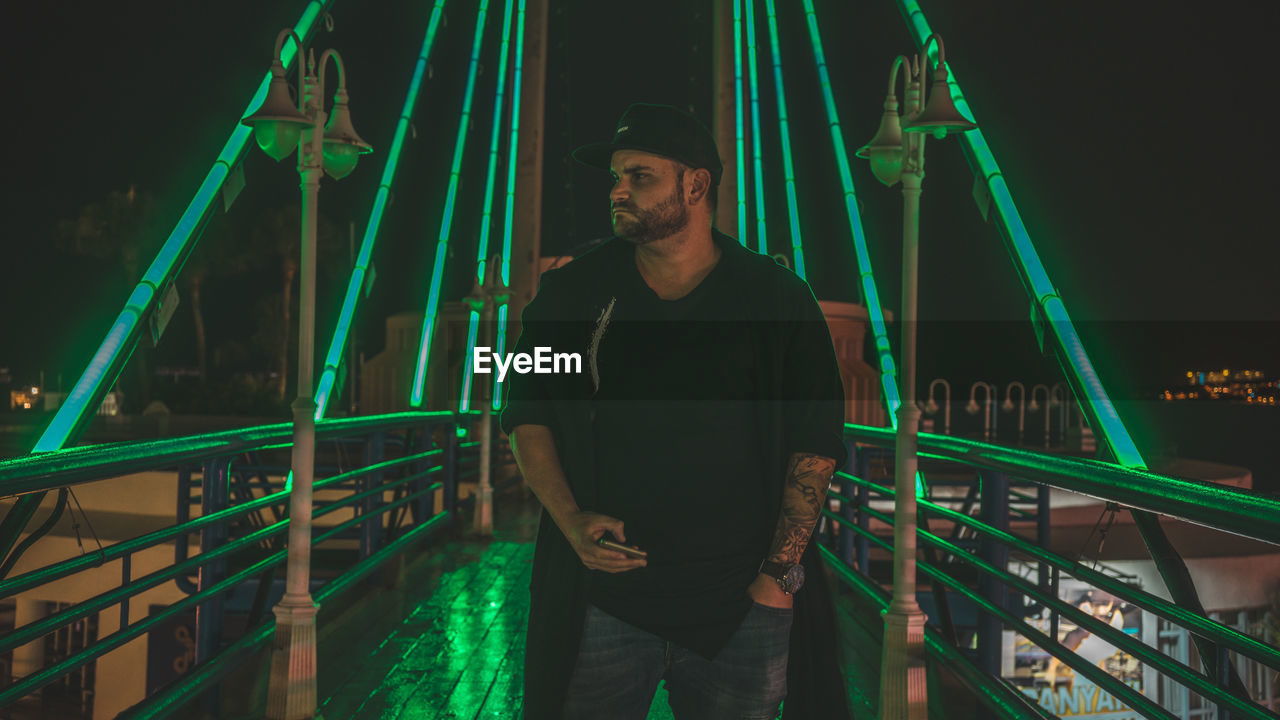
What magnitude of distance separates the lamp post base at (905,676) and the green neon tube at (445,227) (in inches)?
297

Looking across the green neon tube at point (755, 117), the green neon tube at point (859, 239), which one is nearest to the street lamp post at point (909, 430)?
the green neon tube at point (859, 239)

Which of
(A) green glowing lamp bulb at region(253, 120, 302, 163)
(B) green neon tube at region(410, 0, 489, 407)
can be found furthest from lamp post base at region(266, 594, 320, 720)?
(B) green neon tube at region(410, 0, 489, 407)

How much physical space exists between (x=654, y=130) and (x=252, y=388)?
3633 cm

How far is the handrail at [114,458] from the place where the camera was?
8.11 feet

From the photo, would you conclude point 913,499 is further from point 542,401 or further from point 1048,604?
point 542,401

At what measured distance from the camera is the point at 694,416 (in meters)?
1.69

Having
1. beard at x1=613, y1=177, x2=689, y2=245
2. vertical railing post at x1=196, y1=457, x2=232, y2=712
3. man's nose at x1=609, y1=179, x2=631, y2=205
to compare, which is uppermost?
man's nose at x1=609, y1=179, x2=631, y2=205

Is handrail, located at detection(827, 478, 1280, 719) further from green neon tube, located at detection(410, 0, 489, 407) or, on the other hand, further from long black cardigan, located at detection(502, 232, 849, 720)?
green neon tube, located at detection(410, 0, 489, 407)

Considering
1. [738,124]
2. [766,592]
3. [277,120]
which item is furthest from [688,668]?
[738,124]

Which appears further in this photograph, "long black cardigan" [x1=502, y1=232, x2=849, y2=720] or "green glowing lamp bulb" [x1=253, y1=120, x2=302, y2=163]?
"green glowing lamp bulb" [x1=253, y1=120, x2=302, y2=163]

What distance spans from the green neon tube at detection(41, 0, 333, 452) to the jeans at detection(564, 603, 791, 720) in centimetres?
319

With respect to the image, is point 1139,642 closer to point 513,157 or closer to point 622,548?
point 622,548

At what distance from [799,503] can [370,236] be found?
26.0ft

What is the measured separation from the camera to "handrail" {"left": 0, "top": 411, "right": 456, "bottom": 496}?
2.47 meters
